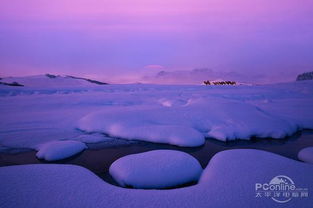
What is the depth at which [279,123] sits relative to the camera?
563 cm

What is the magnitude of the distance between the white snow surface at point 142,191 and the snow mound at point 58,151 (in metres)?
0.93

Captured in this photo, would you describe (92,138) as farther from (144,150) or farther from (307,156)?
Answer: (307,156)

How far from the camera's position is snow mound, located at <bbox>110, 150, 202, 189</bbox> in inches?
107

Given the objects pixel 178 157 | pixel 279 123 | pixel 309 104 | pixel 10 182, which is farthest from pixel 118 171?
pixel 309 104

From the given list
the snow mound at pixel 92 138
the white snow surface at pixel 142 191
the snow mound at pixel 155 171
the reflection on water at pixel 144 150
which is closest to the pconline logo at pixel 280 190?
the white snow surface at pixel 142 191

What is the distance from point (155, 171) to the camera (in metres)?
2.82

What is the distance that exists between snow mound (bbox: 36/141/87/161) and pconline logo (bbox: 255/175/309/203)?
3.04 meters

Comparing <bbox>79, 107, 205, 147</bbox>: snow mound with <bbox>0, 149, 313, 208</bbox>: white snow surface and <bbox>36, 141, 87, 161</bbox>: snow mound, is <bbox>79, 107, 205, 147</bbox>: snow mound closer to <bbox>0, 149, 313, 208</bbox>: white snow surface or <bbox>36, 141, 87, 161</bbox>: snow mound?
<bbox>36, 141, 87, 161</bbox>: snow mound

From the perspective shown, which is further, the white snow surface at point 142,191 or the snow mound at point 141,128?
the snow mound at point 141,128

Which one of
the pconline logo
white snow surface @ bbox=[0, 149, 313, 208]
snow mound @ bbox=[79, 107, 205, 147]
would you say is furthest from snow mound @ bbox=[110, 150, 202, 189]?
snow mound @ bbox=[79, 107, 205, 147]

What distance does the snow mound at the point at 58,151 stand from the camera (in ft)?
12.3

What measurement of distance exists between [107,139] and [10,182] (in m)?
2.53

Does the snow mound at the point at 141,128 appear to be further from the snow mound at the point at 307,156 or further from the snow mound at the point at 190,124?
the snow mound at the point at 307,156

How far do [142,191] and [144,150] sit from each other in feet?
6.66
